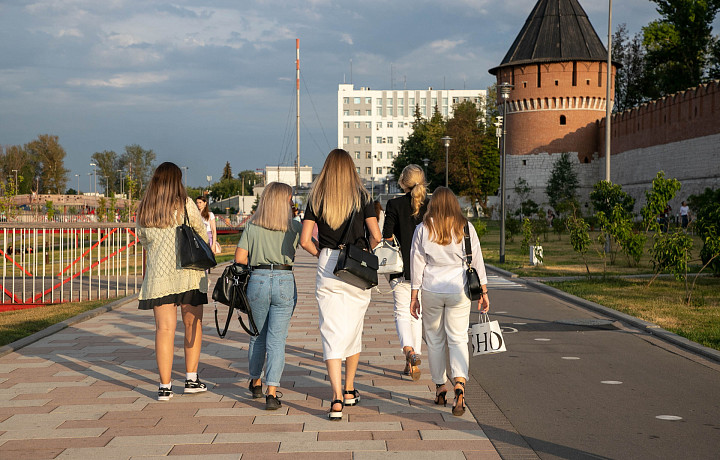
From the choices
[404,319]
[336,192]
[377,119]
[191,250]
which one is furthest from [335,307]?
[377,119]

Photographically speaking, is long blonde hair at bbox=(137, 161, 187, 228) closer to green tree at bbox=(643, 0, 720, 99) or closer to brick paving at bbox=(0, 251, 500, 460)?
brick paving at bbox=(0, 251, 500, 460)

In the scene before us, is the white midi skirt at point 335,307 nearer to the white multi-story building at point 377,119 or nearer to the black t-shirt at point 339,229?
the black t-shirt at point 339,229

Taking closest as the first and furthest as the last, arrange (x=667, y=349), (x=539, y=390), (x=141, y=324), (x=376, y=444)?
(x=376, y=444), (x=539, y=390), (x=667, y=349), (x=141, y=324)

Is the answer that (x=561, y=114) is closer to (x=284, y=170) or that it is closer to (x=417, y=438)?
(x=417, y=438)

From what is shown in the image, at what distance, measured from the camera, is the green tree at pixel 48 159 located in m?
120

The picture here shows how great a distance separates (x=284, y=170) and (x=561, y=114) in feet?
318

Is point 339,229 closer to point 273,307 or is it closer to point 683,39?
point 273,307

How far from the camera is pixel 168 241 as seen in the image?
21.5ft

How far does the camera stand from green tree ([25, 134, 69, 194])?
4707 inches

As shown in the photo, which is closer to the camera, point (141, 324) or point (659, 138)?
point (141, 324)

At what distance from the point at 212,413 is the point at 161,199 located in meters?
1.78

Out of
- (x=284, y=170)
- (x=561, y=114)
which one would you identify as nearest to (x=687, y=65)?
(x=561, y=114)

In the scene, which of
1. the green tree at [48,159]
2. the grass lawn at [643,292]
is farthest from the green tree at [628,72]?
the green tree at [48,159]

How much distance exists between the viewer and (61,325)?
422 inches
